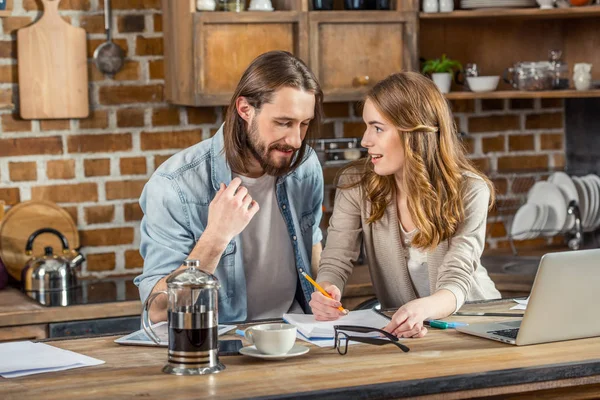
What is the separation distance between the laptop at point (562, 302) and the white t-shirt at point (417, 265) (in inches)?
22.7

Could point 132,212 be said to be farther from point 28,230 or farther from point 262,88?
point 262,88

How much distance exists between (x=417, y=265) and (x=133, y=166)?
1460mm

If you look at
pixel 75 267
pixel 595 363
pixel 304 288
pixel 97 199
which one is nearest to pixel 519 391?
pixel 595 363

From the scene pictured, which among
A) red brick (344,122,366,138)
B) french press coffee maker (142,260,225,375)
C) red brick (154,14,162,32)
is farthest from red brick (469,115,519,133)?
french press coffee maker (142,260,225,375)

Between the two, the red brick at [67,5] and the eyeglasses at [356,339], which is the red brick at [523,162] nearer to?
the red brick at [67,5]

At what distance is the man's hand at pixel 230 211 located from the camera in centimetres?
252

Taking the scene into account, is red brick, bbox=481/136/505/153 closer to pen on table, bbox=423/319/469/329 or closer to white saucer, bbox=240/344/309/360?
pen on table, bbox=423/319/469/329

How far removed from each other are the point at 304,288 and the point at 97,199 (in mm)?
1224

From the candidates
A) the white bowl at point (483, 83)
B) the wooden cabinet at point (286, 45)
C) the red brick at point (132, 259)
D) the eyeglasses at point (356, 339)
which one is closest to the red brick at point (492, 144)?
the white bowl at point (483, 83)

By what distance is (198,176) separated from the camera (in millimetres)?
2824

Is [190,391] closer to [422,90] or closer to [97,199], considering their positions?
[422,90]

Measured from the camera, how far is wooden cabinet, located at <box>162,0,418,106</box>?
11.7ft

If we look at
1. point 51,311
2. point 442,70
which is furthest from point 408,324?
point 442,70

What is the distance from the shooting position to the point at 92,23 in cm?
373
